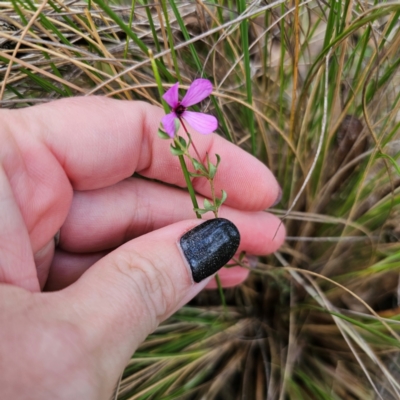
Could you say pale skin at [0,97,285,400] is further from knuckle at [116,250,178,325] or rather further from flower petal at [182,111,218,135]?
flower petal at [182,111,218,135]

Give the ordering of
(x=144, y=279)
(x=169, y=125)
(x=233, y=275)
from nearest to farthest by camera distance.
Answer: (x=169, y=125) < (x=144, y=279) < (x=233, y=275)

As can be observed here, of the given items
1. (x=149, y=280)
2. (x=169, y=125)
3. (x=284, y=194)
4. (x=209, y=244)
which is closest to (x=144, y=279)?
(x=149, y=280)

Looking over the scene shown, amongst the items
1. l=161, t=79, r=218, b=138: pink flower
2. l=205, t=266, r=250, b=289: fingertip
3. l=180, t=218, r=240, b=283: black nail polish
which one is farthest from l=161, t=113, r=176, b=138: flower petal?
l=205, t=266, r=250, b=289: fingertip

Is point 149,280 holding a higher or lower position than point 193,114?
lower

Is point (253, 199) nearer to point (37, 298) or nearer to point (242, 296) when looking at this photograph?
point (242, 296)

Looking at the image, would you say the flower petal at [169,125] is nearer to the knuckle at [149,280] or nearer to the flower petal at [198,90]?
the flower petal at [198,90]

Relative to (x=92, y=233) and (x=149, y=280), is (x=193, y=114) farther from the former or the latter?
(x=92, y=233)

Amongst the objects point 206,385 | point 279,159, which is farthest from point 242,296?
point 279,159
